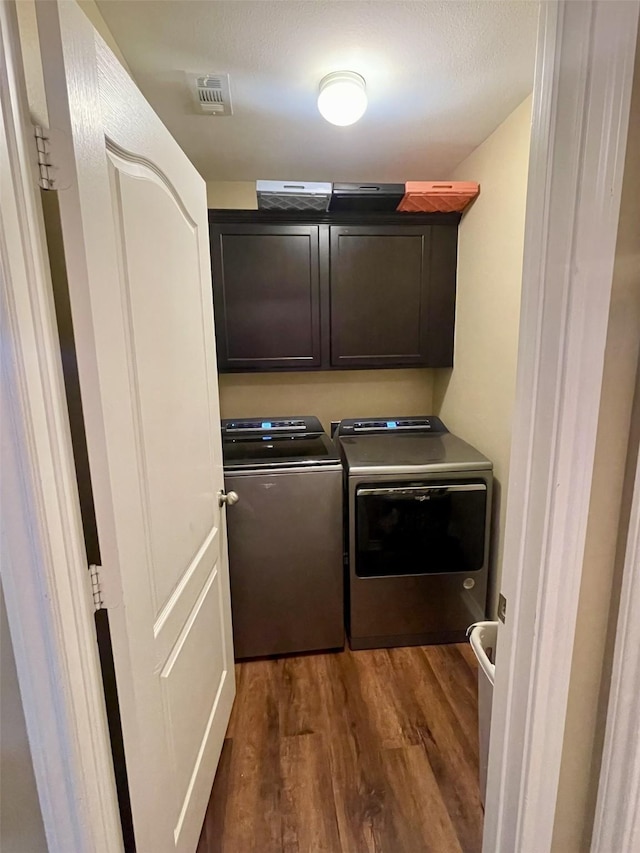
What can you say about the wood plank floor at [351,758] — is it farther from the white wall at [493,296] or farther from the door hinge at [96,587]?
the door hinge at [96,587]

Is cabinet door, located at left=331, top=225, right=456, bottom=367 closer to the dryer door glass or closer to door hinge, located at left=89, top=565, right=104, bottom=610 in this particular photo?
the dryer door glass

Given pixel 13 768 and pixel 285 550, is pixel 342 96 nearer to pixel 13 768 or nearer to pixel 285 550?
pixel 285 550

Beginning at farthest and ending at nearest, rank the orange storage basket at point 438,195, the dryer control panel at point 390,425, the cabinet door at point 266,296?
1. the dryer control panel at point 390,425
2. the cabinet door at point 266,296
3. the orange storage basket at point 438,195

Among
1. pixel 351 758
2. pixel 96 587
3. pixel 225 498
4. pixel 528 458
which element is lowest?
pixel 351 758

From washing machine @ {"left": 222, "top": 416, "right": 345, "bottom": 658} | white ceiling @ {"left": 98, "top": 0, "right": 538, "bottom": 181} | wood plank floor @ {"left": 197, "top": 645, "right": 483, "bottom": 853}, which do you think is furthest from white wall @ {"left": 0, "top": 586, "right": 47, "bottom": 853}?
white ceiling @ {"left": 98, "top": 0, "right": 538, "bottom": 181}

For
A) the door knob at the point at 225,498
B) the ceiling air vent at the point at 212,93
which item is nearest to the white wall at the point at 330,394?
the door knob at the point at 225,498

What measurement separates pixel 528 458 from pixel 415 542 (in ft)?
4.50

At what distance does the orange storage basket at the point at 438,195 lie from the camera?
2.04 m

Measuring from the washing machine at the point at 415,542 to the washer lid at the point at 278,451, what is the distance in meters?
0.14

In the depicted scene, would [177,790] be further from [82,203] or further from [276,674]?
[82,203]


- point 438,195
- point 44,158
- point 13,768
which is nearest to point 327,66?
point 438,195

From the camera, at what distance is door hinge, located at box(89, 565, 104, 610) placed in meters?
0.78

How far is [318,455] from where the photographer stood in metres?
1.98

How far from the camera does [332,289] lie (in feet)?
7.42
